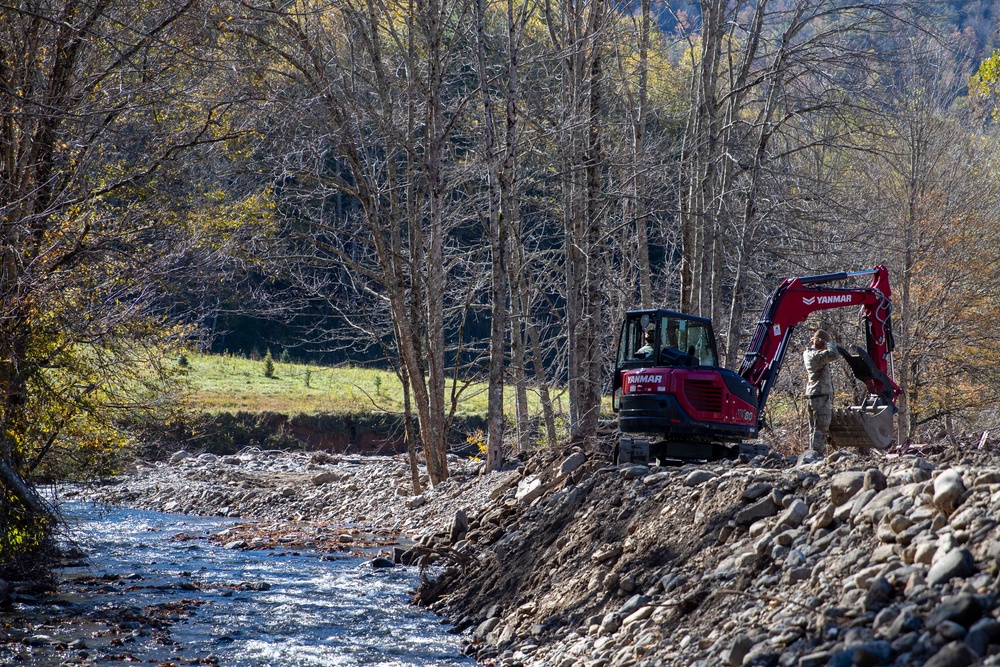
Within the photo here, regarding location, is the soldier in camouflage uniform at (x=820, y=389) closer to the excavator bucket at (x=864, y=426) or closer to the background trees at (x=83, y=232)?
the excavator bucket at (x=864, y=426)

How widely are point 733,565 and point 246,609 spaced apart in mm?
5514

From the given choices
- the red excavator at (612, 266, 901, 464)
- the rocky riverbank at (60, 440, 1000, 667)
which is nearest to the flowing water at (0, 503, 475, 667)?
the rocky riverbank at (60, 440, 1000, 667)

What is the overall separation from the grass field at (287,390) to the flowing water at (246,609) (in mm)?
15105

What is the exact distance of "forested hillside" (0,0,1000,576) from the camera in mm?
10578

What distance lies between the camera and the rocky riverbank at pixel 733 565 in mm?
5621

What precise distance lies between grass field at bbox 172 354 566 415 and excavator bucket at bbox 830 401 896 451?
16712mm

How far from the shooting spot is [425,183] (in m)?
17.8

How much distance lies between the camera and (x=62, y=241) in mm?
10328

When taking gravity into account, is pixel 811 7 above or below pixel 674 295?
above

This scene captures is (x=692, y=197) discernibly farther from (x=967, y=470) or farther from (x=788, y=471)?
(x=967, y=470)

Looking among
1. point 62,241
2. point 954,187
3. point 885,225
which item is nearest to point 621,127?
point 885,225

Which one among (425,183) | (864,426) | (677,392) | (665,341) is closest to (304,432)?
(425,183)

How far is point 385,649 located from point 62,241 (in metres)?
5.59

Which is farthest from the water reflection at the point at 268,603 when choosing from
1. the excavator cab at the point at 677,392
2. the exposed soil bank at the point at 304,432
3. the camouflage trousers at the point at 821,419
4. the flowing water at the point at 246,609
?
the exposed soil bank at the point at 304,432
